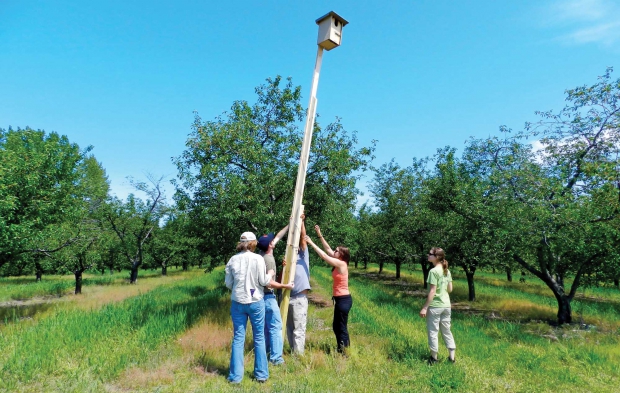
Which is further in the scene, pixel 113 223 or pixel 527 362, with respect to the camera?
pixel 113 223

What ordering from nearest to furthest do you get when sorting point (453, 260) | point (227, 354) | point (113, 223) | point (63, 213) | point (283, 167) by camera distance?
point (227, 354) < point (283, 167) < point (63, 213) < point (453, 260) < point (113, 223)

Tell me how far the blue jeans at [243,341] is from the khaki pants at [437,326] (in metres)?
2.87

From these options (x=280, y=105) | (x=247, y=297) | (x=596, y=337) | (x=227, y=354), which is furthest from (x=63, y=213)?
(x=596, y=337)

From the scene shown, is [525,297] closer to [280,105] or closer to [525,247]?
[525,247]

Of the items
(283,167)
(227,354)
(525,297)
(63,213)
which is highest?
(283,167)

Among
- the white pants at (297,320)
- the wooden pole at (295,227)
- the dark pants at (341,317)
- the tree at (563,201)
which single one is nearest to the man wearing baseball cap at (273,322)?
the wooden pole at (295,227)

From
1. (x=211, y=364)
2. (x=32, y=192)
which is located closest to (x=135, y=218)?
(x=32, y=192)

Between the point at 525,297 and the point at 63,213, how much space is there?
72.5 feet

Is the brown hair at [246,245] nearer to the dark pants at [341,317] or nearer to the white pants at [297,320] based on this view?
the white pants at [297,320]

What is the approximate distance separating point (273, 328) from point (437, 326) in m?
2.83

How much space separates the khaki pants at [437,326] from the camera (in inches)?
216

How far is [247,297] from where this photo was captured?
4594 mm

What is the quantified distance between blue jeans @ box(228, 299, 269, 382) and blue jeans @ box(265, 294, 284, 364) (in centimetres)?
50

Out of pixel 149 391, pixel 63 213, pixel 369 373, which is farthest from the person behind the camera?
pixel 63 213
